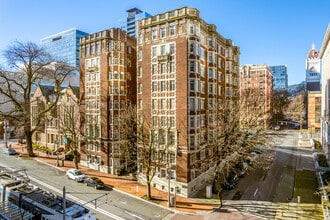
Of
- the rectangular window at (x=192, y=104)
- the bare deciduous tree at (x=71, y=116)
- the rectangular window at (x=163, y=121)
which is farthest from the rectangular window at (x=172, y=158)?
the bare deciduous tree at (x=71, y=116)

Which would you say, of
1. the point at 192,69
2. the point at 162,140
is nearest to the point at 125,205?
the point at 162,140

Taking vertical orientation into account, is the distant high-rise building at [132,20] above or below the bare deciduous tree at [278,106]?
above

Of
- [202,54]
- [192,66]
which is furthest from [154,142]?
[202,54]

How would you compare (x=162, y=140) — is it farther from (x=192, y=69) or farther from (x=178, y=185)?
(x=192, y=69)

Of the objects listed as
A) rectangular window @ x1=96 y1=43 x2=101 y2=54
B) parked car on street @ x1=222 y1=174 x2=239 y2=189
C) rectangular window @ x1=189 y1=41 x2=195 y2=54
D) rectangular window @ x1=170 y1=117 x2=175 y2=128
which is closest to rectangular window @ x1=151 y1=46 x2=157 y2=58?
rectangular window @ x1=189 y1=41 x2=195 y2=54

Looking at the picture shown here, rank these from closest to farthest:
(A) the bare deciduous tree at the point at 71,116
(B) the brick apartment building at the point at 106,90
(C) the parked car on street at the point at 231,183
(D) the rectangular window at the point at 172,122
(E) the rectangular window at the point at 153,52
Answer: (D) the rectangular window at the point at 172,122, (C) the parked car on street at the point at 231,183, (E) the rectangular window at the point at 153,52, (B) the brick apartment building at the point at 106,90, (A) the bare deciduous tree at the point at 71,116

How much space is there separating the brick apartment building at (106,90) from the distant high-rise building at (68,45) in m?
133

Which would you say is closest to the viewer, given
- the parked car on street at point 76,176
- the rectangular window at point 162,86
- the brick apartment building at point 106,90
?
the rectangular window at point 162,86

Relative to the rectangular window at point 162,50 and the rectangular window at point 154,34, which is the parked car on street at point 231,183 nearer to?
the rectangular window at point 162,50

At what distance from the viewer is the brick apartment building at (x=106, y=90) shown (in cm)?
4262

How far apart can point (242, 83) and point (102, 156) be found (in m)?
83.9

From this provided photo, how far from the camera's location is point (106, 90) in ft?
140

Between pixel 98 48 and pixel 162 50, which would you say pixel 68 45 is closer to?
pixel 98 48

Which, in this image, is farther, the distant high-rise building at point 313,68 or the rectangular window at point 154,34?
the distant high-rise building at point 313,68
